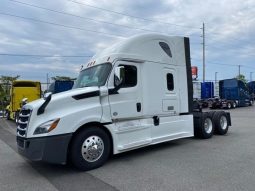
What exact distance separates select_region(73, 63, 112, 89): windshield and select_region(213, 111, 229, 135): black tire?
212 inches

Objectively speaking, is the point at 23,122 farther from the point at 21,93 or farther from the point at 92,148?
the point at 21,93

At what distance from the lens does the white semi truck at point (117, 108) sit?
5.95 meters

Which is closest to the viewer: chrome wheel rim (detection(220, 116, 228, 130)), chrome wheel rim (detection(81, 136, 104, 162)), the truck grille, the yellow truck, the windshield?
the truck grille

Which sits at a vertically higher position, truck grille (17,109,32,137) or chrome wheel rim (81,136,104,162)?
truck grille (17,109,32,137)

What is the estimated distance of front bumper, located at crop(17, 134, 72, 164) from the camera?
19.0ft

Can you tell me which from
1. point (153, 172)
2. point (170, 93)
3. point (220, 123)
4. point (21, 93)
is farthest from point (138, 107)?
point (21, 93)

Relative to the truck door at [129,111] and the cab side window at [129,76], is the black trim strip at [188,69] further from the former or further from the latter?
the cab side window at [129,76]

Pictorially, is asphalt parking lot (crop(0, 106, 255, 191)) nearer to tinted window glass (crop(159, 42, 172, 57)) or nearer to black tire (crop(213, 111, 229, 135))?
black tire (crop(213, 111, 229, 135))

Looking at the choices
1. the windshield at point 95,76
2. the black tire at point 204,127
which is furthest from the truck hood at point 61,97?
the black tire at point 204,127

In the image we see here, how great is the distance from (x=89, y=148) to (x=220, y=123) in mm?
6248

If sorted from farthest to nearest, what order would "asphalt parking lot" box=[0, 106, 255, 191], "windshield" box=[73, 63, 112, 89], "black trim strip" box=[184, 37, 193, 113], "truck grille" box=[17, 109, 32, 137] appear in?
"black trim strip" box=[184, 37, 193, 113] → "windshield" box=[73, 63, 112, 89] → "truck grille" box=[17, 109, 32, 137] → "asphalt parking lot" box=[0, 106, 255, 191]

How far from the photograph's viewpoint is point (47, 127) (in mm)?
5840

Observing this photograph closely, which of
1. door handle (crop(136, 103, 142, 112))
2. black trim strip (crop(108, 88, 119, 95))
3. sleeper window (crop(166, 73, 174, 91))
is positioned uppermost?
sleeper window (crop(166, 73, 174, 91))

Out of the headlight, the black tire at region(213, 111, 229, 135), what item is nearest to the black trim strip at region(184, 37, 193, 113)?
the black tire at region(213, 111, 229, 135)
